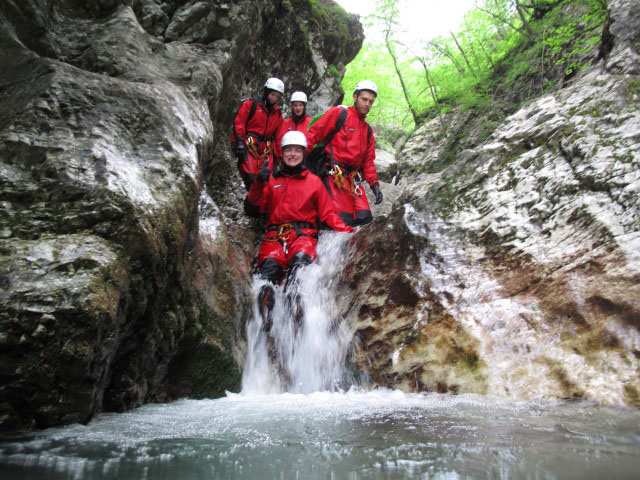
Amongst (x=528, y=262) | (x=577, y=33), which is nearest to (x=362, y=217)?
(x=528, y=262)

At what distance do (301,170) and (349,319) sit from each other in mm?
2915

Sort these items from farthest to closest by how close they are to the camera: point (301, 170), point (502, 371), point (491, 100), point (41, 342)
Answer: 1. point (491, 100)
2. point (301, 170)
3. point (502, 371)
4. point (41, 342)

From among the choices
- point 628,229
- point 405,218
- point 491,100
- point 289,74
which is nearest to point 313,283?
point 405,218

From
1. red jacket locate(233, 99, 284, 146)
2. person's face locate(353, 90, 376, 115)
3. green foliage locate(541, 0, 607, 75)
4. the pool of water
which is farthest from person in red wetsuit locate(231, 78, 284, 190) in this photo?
green foliage locate(541, 0, 607, 75)

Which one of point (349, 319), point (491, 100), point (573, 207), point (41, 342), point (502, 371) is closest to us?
point (41, 342)

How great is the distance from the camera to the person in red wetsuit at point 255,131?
7.31 m


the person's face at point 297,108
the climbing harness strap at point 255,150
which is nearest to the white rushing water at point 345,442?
the climbing harness strap at point 255,150

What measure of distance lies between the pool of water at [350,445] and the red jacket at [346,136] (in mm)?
5403

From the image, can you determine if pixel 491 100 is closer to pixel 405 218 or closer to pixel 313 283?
pixel 405 218

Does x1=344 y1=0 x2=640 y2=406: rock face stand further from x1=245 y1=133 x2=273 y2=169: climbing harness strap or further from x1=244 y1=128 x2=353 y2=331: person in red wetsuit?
x1=245 y1=133 x2=273 y2=169: climbing harness strap

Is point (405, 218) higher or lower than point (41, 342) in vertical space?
higher

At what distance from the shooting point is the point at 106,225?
2.88 metres

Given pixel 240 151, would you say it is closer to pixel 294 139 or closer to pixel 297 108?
pixel 294 139

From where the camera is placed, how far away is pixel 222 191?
7148 mm
